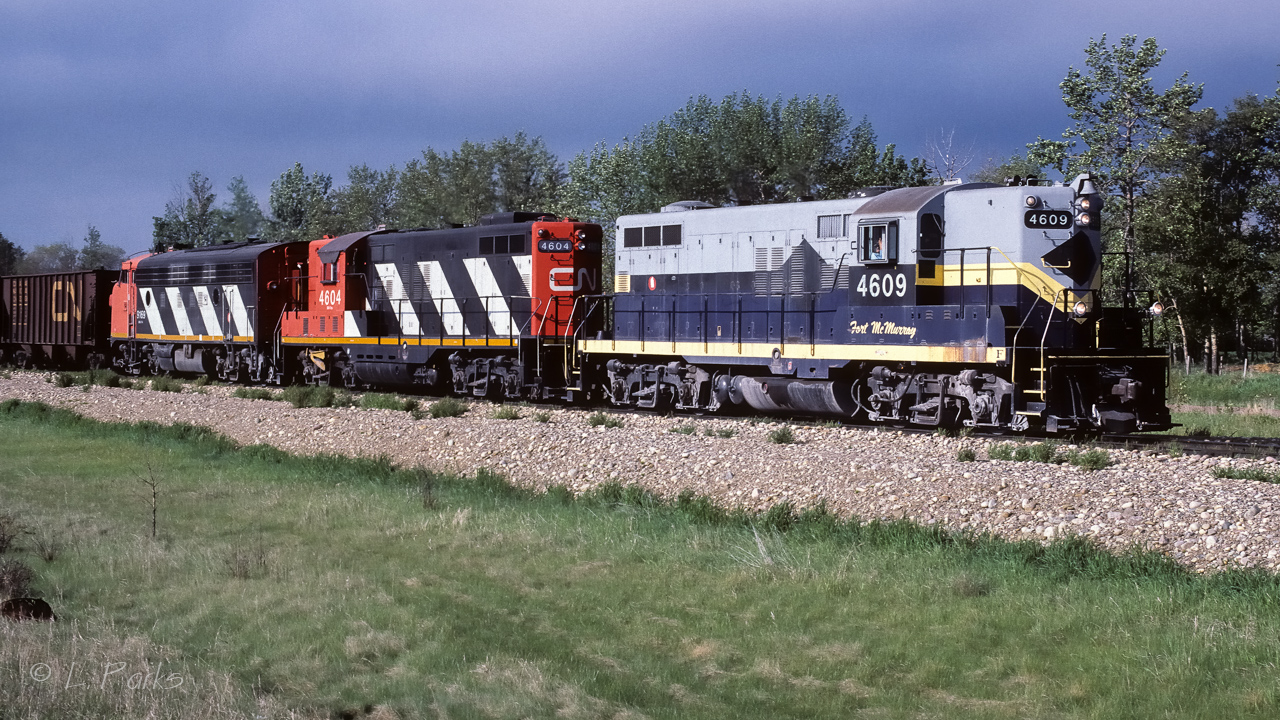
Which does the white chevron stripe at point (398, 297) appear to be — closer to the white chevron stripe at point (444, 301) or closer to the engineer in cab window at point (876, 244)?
the white chevron stripe at point (444, 301)

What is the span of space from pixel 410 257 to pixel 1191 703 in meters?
21.7

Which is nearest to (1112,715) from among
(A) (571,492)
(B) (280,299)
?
(A) (571,492)

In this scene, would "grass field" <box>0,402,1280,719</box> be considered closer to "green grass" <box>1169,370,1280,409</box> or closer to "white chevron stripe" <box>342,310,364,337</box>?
"white chevron stripe" <box>342,310,364,337</box>

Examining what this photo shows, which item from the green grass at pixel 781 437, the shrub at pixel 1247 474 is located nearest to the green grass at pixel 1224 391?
the shrub at pixel 1247 474

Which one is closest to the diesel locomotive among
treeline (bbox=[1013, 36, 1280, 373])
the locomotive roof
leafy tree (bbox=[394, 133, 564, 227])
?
the locomotive roof

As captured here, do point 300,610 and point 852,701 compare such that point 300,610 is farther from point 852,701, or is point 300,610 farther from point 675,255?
point 675,255

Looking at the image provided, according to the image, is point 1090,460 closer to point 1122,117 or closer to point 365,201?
point 1122,117

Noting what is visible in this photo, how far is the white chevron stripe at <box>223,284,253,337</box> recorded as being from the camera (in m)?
29.7

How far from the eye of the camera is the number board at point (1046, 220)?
1616cm

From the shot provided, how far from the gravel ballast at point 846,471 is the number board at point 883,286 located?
7.05ft

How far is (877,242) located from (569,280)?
7.74m

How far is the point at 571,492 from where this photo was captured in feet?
45.7

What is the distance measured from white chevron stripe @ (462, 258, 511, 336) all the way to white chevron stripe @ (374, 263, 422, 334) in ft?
6.58

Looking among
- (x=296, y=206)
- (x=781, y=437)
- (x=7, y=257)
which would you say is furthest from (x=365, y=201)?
(x=781, y=437)
